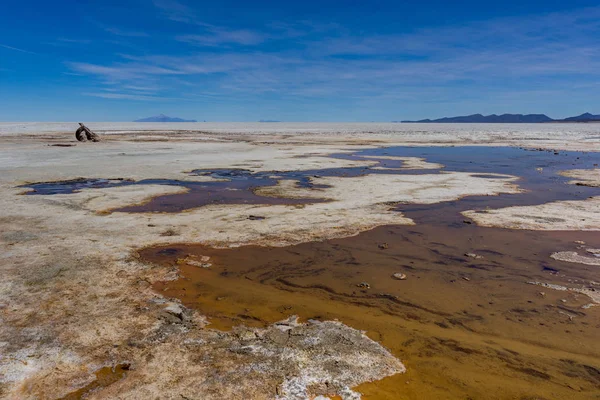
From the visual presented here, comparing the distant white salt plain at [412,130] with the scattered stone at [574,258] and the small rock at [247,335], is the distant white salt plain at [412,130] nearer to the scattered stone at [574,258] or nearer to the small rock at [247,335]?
the scattered stone at [574,258]

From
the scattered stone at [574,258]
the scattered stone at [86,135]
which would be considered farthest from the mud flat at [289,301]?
the scattered stone at [86,135]

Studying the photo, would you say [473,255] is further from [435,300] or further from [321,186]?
[321,186]

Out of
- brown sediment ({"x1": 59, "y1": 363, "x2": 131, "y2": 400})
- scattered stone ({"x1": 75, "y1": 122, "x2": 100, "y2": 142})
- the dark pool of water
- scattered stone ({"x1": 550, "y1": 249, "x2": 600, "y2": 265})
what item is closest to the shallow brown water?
scattered stone ({"x1": 550, "y1": 249, "x2": 600, "y2": 265})

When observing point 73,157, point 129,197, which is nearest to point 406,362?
point 129,197

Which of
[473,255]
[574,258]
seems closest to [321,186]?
[473,255]

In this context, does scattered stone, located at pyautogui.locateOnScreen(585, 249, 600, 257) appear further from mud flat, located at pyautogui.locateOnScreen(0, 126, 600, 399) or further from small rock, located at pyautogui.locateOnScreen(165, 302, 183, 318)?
small rock, located at pyautogui.locateOnScreen(165, 302, 183, 318)
